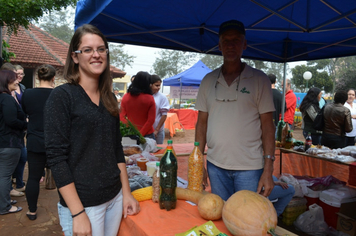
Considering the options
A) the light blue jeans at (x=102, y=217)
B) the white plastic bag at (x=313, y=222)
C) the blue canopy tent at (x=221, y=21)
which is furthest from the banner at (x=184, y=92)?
the light blue jeans at (x=102, y=217)

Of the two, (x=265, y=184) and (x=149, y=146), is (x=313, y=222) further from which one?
(x=149, y=146)

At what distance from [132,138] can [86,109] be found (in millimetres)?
2113

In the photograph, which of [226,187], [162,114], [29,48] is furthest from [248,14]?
[29,48]

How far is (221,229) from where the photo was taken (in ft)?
4.52

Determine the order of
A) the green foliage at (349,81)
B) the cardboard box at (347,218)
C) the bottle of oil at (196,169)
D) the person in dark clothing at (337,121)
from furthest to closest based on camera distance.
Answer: the green foliage at (349,81) → the person in dark clothing at (337,121) → the cardboard box at (347,218) → the bottle of oil at (196,169)

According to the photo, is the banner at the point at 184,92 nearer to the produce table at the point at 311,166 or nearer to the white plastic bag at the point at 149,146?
the produce table at the point at 311,166

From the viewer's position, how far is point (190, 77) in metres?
12.9

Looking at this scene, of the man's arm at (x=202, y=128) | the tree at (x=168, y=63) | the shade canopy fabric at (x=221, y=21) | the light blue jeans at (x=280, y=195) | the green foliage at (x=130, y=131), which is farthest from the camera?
the tree at (x=168, y=63)

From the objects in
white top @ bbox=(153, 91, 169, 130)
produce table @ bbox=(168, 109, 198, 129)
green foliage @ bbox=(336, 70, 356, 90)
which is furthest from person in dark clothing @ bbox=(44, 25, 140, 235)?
green foliage @ bbox=(336, 70, 356, 90)

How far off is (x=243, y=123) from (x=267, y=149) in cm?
27

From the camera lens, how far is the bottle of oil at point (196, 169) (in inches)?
72.3

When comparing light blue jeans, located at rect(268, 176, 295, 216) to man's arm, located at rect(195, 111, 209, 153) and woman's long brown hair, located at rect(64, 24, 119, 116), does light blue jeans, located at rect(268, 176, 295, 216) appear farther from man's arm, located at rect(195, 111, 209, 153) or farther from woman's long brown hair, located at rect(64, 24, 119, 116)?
woman's long brown hair, located at rect(64, 24, 119, 116)

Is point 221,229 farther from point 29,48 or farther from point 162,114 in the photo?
point 29,48

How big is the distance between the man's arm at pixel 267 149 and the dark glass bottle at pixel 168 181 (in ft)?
2.28
